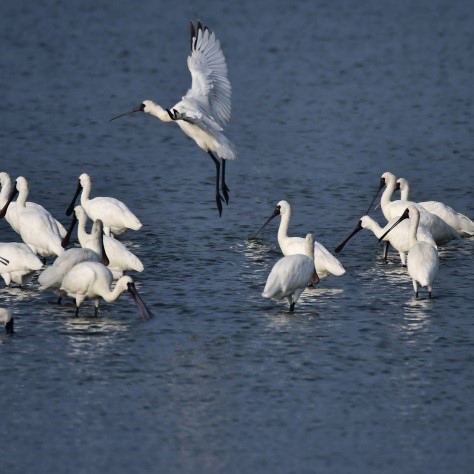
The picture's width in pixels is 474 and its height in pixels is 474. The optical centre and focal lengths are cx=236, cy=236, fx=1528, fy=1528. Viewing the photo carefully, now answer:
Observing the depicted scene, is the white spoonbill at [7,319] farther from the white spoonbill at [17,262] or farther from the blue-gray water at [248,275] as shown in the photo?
the white spoonbill at [17,262]

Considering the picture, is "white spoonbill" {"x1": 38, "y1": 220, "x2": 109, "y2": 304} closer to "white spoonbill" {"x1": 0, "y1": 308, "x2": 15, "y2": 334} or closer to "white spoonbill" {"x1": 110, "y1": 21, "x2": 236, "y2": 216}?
"white spoonbill" {"x1": 0, "y1": 308, "x2": 15, "y2": 334}

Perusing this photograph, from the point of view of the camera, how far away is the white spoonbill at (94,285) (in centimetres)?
1390

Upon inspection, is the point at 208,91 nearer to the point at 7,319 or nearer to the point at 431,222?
the point at 431,222

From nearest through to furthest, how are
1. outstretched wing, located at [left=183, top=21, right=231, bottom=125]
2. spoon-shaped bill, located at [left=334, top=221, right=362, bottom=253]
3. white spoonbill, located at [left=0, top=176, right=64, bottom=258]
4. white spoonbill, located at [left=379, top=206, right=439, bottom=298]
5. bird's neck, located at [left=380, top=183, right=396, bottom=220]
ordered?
1. white spoonbill, located at [left=379, top=206, right=439, bottom=298]
2. white spoonbill, located at [left=0, top=176, right=64, bottom=258]
3. spoon-shaped bill, located at [left=334, top=221, right=362, bottom=253]
4. outstretched wing, located at [left=183, top=21, right=231, bottom=125]
5. bird's neck, located at [left=380, top=183, right=396, bottom=220]

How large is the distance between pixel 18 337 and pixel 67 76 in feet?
53.4

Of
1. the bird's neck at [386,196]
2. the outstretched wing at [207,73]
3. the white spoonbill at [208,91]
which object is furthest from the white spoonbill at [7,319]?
the bird's neck at [386,196]

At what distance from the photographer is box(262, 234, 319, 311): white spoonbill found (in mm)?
14047

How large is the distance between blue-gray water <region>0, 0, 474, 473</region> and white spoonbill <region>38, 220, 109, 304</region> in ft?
0.98

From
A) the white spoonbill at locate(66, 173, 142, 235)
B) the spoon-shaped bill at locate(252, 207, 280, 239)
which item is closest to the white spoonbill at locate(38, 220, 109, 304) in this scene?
the white spoonbill at locate(66, 173, 142, 235)

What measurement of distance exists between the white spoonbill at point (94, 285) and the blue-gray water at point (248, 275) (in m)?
0.24

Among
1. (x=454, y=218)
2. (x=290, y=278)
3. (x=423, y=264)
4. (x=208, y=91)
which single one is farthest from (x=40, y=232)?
(x=454, y=218)

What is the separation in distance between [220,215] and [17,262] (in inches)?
150

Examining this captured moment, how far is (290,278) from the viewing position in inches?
553

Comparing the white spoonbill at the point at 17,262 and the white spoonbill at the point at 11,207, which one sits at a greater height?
the white spoonbill at the point at 11,207
